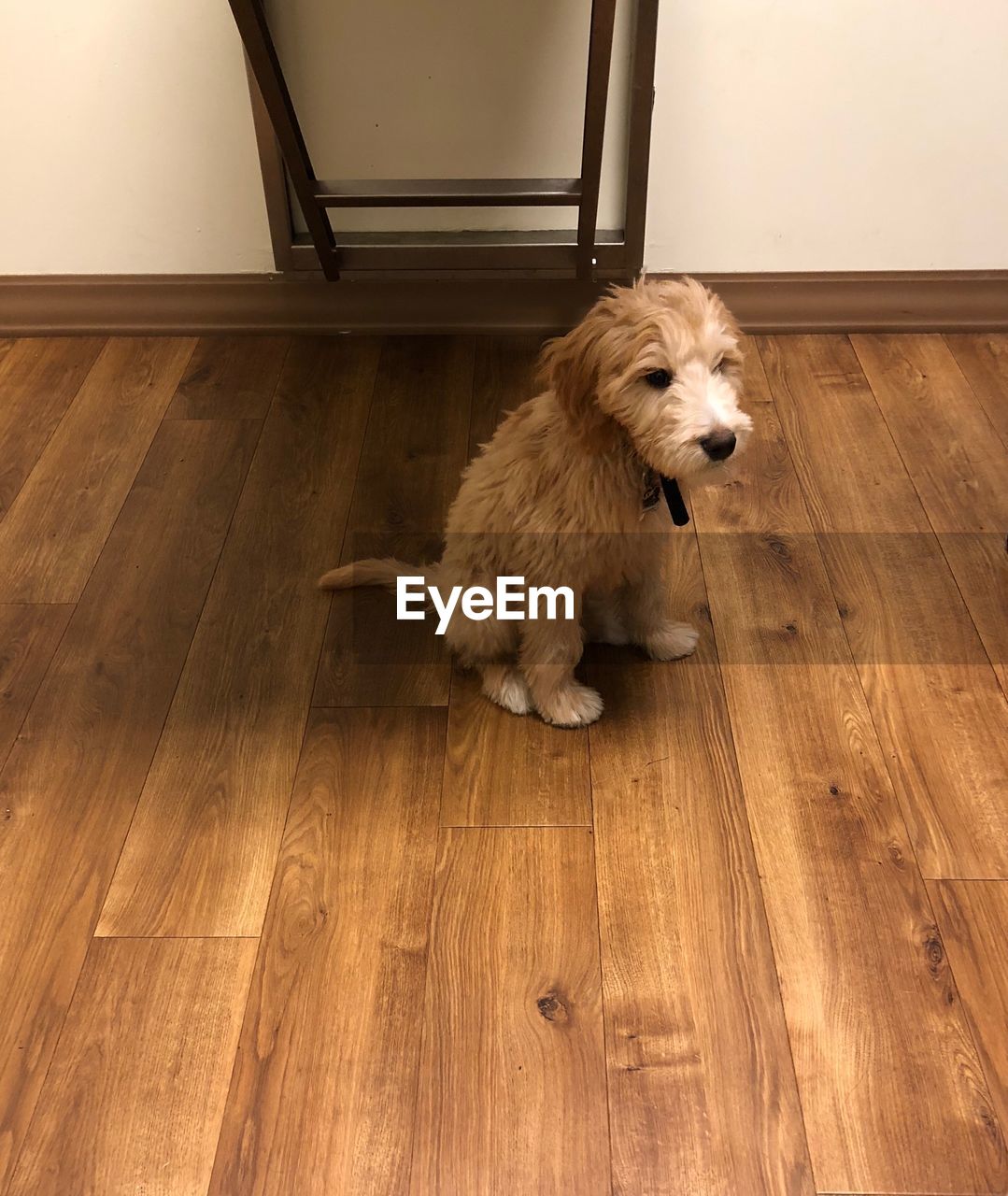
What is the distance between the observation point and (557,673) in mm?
1529

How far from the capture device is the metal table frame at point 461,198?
189cm

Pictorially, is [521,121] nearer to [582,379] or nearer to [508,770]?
[582,379]

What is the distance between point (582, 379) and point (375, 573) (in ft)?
1.83

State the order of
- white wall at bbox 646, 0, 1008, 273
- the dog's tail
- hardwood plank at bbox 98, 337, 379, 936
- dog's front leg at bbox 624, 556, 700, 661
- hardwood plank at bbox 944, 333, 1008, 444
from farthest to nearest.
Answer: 1. hardwood plank at bbox 944, 333, 1008, 444
2. white wall at bbox 646, 0, 1008, 273
3. the dog's tail
4. dog's front leg at bbox 624, 556, 700, 661
5. hardwood plank at bbox 98, 337, 379, 936

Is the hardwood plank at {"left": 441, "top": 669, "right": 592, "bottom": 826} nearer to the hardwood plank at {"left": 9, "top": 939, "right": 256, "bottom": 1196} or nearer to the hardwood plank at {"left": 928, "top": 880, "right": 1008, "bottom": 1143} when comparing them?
the hardwood plank at {"left": 9, "top": 939, "right": 256, "bottom": 1196}

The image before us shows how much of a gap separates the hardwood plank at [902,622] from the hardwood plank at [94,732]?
41.7 inches

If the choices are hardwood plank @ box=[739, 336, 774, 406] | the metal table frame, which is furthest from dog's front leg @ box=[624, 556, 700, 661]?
the metal table frame

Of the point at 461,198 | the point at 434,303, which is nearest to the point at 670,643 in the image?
the point at 461,198

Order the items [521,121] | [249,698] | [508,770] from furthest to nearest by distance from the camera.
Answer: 1. [521,121]
2. [249,698]
3. [508,770]

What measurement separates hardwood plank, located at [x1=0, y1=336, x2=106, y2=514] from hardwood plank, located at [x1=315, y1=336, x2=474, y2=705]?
0.64 m

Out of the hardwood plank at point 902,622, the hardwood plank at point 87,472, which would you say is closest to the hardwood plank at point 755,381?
the hardwood plank at point 902,622

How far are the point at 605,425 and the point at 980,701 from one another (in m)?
0.72

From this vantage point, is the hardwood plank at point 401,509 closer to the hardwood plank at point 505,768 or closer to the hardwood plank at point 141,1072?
the hardwood plank at point 505,768

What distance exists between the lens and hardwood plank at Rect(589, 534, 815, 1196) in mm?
1137
